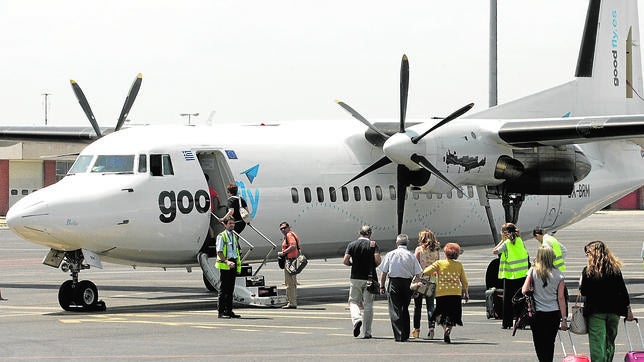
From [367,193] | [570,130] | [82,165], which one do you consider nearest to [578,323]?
[82,165]

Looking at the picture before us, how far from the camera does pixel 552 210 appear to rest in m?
27.1

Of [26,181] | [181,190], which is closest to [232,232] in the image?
[181,190]

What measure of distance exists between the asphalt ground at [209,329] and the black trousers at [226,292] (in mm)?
296

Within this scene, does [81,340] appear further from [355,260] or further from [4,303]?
[4,303]

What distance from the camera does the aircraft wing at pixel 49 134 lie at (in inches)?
1053

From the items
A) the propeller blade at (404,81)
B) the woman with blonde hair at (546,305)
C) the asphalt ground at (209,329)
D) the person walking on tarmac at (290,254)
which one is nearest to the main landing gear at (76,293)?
the asphalt ground at (209,329)

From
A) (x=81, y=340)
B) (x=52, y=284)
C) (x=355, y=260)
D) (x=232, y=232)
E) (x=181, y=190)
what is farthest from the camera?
(x=52, y=284)

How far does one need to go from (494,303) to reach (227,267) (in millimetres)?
4223

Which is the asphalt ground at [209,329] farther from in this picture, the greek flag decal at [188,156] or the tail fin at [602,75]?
the tail fin at [602,75]

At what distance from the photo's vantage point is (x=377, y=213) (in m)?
24.0

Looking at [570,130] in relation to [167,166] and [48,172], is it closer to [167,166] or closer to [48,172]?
[167,166]

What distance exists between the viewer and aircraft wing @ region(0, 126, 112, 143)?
87.8ft

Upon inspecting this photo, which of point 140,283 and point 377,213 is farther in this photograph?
point 140,283

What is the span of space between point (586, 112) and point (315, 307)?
10.1m
